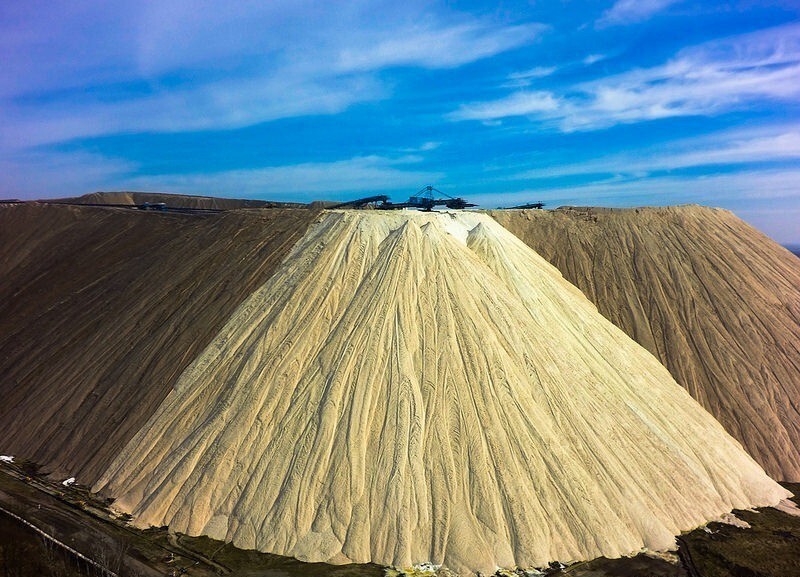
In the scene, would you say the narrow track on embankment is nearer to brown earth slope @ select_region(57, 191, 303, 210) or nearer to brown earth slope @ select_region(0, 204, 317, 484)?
brown earth slope @ select_region(0, 204, 317, 484)

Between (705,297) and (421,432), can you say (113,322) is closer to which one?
(421,432)

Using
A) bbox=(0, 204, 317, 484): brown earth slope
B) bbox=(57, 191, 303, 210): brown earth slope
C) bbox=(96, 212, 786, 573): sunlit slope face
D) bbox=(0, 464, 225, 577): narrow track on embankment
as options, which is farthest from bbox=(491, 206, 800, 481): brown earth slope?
bbox=(57, 191, 303, 210): brown earth slope

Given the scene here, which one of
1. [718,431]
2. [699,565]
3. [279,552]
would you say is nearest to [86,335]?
[279,552]

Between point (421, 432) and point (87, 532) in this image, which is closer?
point (87, 532)

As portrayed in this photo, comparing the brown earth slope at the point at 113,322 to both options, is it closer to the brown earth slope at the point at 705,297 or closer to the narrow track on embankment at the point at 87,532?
the narrow track on embankment at the point at 87,532

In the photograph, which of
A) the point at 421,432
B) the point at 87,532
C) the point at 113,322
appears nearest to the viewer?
the point at 87,532

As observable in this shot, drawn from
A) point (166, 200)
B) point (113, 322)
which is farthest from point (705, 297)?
point (166, 200)

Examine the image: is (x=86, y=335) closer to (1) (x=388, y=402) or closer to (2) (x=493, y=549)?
(1) (x=388, y=402)
